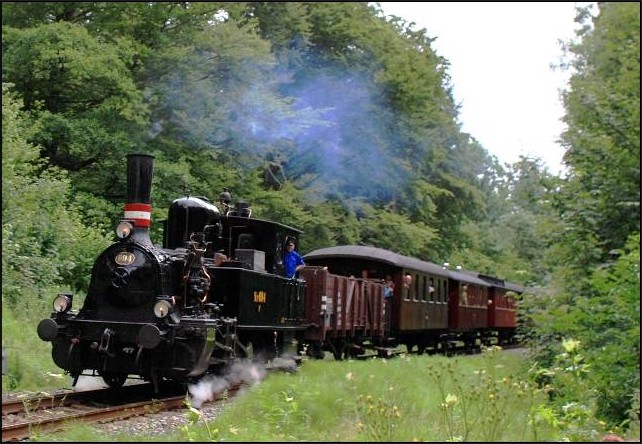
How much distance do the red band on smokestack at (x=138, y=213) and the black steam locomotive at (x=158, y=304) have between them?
0.01m

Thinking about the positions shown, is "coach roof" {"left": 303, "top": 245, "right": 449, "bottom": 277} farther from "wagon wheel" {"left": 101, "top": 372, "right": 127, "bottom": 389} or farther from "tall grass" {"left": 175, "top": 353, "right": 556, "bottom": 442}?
"tall grass" {"left": 175, "top": 353, "right": 556, "bottom": 442}

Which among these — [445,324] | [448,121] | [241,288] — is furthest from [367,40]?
[241,288]

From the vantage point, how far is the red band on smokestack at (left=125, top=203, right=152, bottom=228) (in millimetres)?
10102

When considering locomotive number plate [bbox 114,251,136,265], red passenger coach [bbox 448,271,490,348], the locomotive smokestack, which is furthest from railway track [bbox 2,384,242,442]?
red passenger coach [bbox 448,271,490,348]

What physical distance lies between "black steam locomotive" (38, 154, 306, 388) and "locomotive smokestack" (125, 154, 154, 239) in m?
0.01

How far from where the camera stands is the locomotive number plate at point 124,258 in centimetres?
1007

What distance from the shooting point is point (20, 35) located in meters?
16.7

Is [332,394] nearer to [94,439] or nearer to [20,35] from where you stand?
[94,439]

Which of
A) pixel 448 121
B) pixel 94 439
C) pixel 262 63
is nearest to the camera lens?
pixel 94 439

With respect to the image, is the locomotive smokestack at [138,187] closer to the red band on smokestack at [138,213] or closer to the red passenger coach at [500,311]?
the red band on smokestack at [138,213]

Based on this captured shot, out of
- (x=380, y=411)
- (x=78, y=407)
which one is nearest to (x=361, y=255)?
(x=78, y=407)

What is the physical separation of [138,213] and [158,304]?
1.20 meters

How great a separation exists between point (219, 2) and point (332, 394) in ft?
47.6

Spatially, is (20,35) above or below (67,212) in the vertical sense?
above
